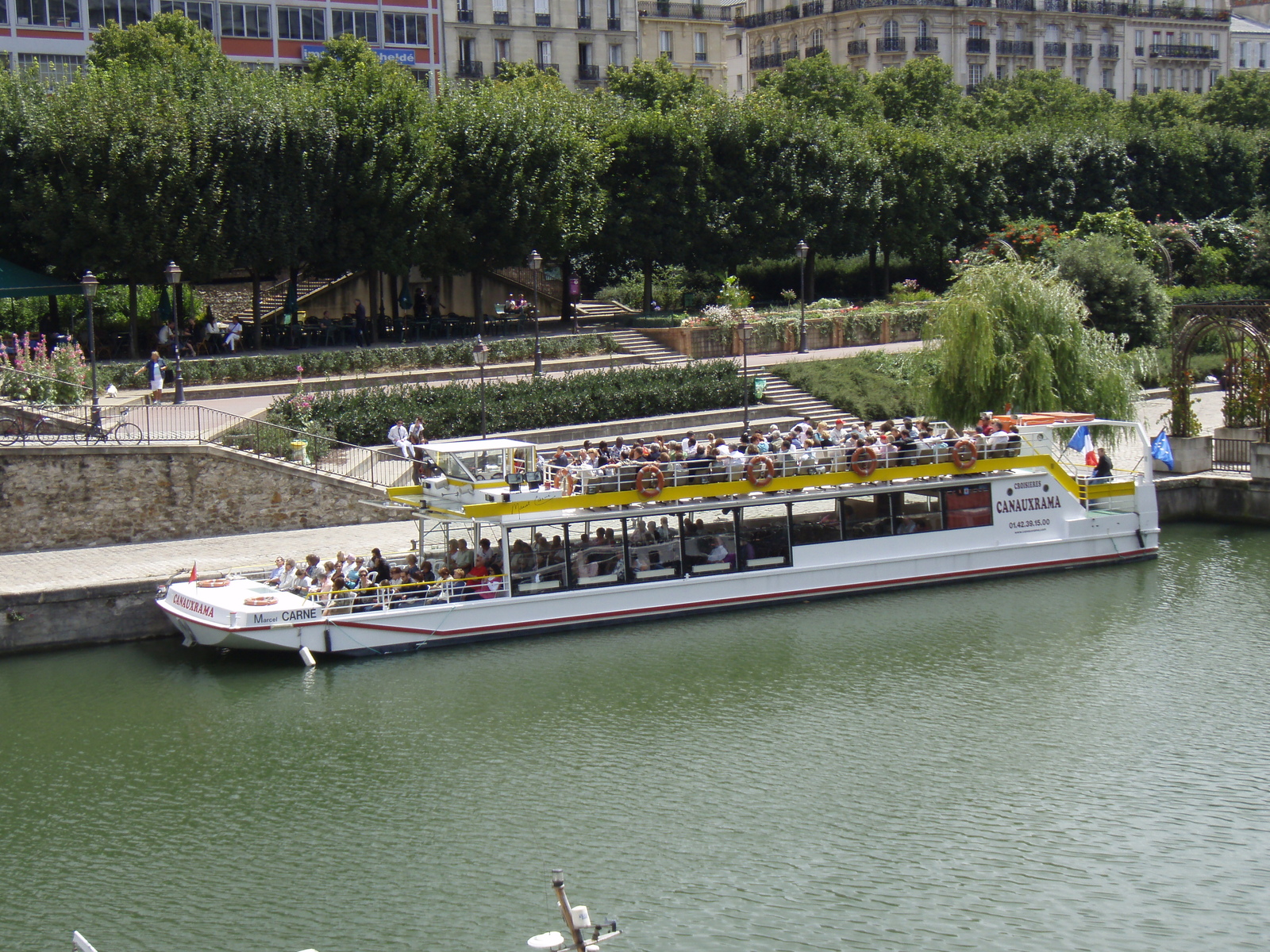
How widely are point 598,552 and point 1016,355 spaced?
1329 centimetres

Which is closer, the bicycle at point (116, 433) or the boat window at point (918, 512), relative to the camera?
the boat window at point (918, 512)

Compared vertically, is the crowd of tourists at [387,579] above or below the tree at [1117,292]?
below

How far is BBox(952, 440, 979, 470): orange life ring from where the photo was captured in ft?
85.0

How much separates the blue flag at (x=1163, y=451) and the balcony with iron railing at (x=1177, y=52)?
7012 cm

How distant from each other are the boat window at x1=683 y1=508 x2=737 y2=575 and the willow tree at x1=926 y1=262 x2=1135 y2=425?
9966mm

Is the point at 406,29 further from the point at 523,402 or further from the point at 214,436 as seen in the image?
the point at 214,436

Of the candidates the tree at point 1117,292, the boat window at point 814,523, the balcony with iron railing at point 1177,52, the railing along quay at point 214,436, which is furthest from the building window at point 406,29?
the balcony with iron railing at point 1177,52

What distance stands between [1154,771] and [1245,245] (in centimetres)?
4754

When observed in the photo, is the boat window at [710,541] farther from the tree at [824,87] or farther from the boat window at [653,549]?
the tree at [824,87]

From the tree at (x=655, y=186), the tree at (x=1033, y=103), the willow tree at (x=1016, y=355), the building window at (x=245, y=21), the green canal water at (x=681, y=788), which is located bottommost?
the green canal water at (x=681, y=788)

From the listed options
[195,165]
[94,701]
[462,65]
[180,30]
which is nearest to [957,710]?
[94,701]

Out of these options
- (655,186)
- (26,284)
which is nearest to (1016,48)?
(655,186)

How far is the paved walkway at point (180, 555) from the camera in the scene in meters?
24.0

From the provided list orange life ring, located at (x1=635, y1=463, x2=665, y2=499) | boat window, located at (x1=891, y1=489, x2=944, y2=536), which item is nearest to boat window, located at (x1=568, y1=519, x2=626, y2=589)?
orange life ring, located at (x1=635, y1=463, x2=665, y2=499)
